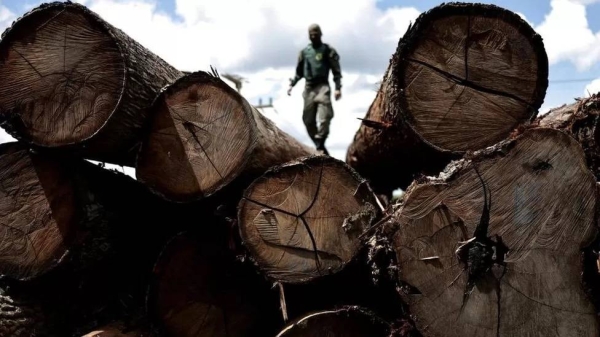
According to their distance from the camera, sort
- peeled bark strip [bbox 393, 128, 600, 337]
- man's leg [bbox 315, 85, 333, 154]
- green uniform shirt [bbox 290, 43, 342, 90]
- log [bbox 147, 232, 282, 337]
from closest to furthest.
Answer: peeled bark strip [bbox 393, 128, 600, 337], log [bbox 147, 232, 282, 337], man's leg [bbox 315, 85, 333, 154], green uniform shirt [bbox 290, 43, 342, 90]

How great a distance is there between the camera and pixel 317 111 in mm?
7996

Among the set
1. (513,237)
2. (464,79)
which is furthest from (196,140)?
(513,237)

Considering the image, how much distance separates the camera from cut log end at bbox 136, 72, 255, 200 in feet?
10.6

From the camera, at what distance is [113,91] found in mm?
3268

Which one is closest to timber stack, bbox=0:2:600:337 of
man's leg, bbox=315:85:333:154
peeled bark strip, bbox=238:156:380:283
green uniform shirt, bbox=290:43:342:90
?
peeled bark strip, bbox=238:156:380:283

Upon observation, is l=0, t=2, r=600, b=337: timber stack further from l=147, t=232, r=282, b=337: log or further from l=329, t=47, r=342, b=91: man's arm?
l=329, t=47, r=342, b=91: man's arm

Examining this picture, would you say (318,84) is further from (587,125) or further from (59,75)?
(587,125)

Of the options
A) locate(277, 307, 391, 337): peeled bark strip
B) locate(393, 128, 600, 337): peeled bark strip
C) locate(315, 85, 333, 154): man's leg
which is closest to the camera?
locate(393, 128, 600, 337): peeled bark strip

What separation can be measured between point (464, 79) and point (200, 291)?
5.71 ft

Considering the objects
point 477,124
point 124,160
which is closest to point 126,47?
point 124,160

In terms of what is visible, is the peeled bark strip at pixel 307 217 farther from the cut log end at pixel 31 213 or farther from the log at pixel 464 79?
the cut log end at pixel 31 213

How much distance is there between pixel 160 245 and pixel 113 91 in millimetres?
1144

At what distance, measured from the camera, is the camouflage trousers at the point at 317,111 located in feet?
25.7

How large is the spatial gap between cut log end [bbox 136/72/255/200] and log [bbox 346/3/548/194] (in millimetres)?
799
